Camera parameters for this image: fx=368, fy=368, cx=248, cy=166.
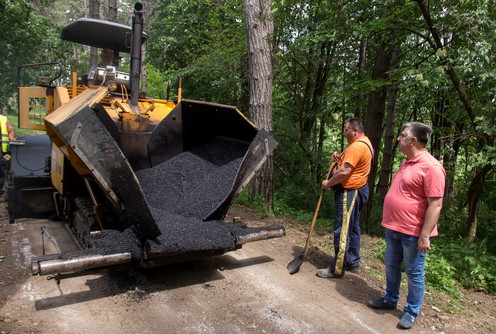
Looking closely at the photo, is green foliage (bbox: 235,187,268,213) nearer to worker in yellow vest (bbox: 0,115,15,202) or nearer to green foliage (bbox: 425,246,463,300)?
green foliage (bbox: 425,246,463,300)

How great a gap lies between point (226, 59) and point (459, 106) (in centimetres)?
541

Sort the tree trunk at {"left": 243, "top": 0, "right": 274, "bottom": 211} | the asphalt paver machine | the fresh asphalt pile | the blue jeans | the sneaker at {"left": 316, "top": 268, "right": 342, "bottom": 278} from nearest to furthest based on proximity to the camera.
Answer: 1. the blue jeans
2. the asphalt paver machine
3. the fresh asphalt pile
4. the sneaker at {"left": 316, "top": 268, "right": 342, "bottom": 278}
5. the tree trunk at {"left": 243, "top": 0, "right": 274, "bottom": 211}

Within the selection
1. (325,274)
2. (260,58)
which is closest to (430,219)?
(325,274)

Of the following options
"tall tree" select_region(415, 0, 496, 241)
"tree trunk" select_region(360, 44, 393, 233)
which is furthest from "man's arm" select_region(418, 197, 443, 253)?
"tree trunk" select_region(360, 44, 393, 233)

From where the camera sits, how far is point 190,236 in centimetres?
346

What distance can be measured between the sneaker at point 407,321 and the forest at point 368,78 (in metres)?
1.02

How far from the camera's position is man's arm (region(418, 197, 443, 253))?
287 cm

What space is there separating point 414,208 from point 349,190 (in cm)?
95

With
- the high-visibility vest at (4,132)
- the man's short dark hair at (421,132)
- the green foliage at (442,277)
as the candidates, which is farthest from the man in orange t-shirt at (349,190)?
the high-visibility vest at (4,132)

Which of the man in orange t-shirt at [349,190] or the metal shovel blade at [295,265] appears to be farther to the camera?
the metal shovel blade at [295,265]

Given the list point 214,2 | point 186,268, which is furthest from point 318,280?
point 214,2

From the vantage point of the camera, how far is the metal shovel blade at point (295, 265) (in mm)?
4031

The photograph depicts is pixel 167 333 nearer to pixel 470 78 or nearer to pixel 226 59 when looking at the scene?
pixel 470 78

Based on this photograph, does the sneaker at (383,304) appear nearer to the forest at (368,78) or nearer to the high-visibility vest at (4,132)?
the forest at (368,78)
